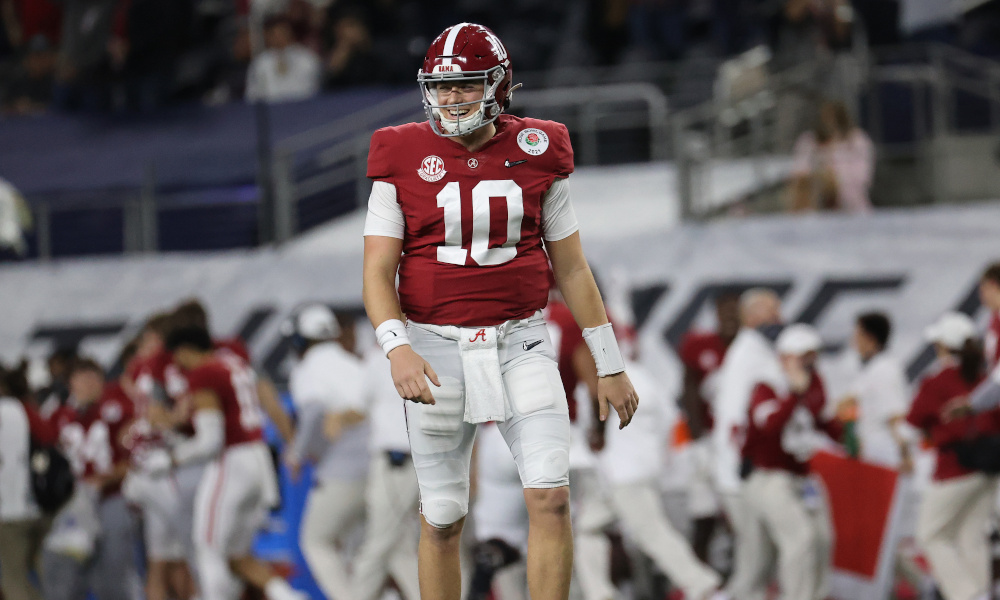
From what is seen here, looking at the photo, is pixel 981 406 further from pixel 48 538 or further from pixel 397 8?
pixel 397 8

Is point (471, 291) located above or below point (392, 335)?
above

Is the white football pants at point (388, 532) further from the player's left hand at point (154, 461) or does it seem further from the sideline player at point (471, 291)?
the sideline player at point (471, 291)

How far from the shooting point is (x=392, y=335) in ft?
13.2

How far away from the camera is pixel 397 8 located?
53.1 ft

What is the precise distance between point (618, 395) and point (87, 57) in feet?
39.8

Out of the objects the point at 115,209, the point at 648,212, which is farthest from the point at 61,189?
the point at 648,212

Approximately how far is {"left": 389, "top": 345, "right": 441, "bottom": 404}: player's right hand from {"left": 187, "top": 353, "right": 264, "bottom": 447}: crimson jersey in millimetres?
4184

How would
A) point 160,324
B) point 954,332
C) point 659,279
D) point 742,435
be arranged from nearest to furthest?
point 954,332, point 742,435, point 160,324, point 659,279

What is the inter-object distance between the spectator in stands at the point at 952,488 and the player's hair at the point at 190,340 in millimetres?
3945

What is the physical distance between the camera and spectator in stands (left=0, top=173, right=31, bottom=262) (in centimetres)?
1214

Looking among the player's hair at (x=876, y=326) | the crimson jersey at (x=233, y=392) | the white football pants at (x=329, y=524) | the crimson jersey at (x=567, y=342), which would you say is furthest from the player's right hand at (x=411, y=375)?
the player's hair at (x=876, y=326)

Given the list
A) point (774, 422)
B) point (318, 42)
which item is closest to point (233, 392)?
point (774, 422)

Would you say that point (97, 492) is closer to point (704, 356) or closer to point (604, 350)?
point (704, 356)

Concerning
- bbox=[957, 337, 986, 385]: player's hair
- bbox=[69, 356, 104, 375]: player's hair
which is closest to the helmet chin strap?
bbox=[957, 337, 986, 385]: player's hair
